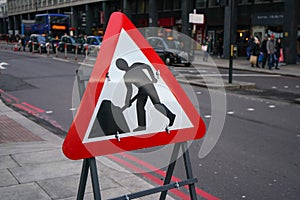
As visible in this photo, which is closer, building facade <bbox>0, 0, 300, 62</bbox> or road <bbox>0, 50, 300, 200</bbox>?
road <bbox>0, 50, 300, 200</bbox>

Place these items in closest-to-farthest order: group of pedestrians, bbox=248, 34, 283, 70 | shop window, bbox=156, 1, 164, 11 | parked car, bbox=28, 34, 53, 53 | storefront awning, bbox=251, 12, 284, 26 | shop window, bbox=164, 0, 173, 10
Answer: group of pedestrians, bbox=248, 34, 283, 70 → storefront awning, bbox=251, 12, 284, 26 → parked car, bbox=28, 34, 53, 53 → shop window, bbox=164, 0, 173, 10 → shop window, bbox=156, 1, 164, 11

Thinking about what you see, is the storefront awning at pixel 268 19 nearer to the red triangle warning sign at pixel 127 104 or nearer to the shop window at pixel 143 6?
the shop window at pixel 143 6

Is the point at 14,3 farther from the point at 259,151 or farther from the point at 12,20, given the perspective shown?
the point at 259,151

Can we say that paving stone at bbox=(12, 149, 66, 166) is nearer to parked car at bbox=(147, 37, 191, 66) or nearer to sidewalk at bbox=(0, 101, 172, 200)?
sidewalk at bbox=(0, 101, 172, 200)

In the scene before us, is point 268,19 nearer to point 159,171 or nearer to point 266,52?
point 266,52

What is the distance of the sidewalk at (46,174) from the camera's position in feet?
14.5

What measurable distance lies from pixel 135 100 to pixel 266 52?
2184 centimetres

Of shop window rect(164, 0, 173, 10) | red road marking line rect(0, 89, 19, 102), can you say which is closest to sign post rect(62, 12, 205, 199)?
red road marking line rect(0, 89, 19, 102)

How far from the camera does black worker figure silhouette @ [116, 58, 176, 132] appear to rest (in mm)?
2832

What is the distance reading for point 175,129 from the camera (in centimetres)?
298

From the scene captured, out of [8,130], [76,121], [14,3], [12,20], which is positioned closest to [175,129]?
[76,121]

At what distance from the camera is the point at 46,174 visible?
5035 mm

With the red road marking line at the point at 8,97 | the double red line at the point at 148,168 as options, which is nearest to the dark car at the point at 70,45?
the red road marking line at the point at 8,97

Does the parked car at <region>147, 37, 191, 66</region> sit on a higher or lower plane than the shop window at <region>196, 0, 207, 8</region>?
lower
